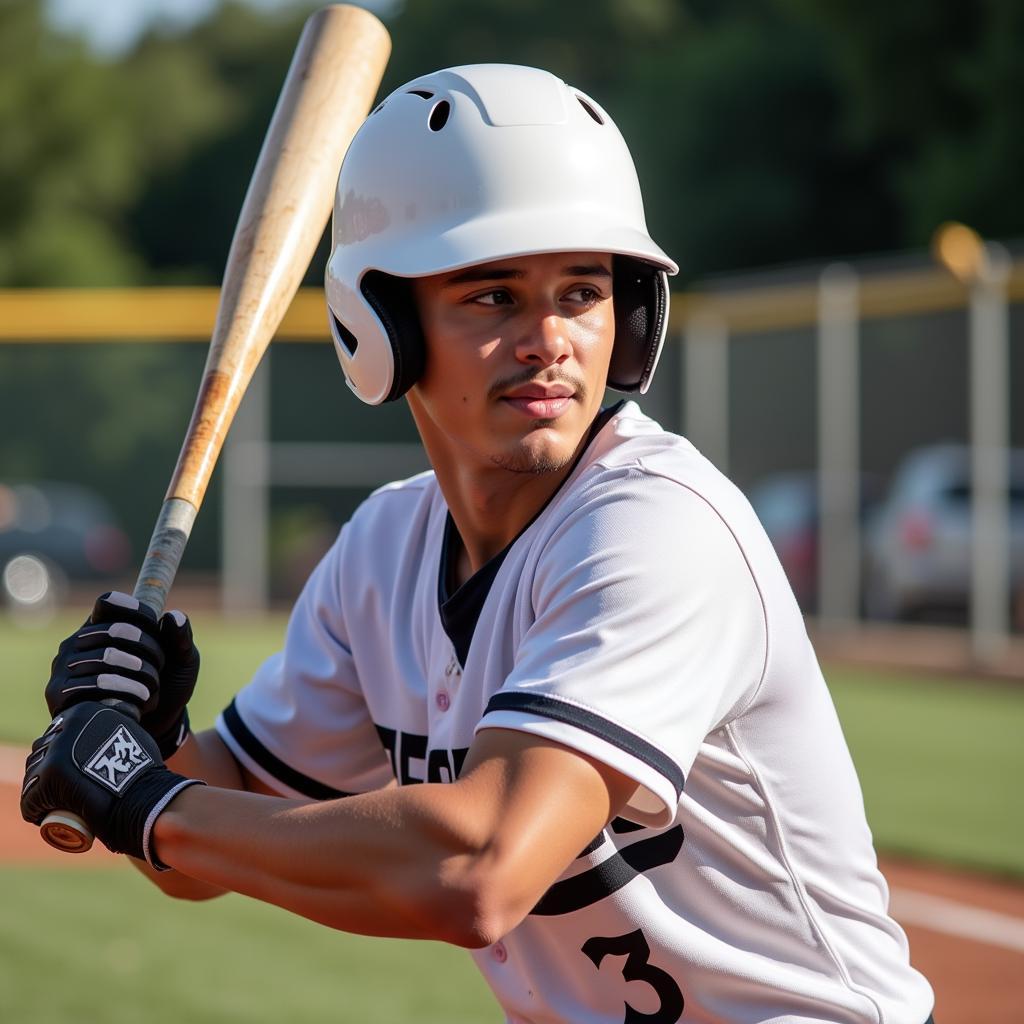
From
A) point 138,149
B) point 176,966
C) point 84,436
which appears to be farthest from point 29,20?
point 176,966

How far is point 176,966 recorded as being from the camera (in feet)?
15.9

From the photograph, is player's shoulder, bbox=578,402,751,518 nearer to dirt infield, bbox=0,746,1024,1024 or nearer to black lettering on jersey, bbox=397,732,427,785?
black lettering on jersey, bbox=397,732,427,785

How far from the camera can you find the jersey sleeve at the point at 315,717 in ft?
8.63

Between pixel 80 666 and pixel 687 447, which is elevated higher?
pixel 687 447

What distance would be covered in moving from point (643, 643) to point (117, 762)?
666 mm

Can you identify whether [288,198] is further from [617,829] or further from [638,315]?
[617,829]

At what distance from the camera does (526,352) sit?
2.16m

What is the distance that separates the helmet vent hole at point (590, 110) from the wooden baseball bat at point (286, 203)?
0.79 metres

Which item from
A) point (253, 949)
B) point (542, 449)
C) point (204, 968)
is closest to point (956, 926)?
point (253, 949)

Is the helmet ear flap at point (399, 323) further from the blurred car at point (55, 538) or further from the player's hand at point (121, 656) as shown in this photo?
the blurred car at point (55, 538)

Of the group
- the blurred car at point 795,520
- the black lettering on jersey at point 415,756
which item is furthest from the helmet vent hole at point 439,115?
the blurred car at point 795,520

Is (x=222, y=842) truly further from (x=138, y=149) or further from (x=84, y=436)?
(x=138, y=149)

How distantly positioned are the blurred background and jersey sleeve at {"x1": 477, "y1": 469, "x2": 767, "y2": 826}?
107 inches

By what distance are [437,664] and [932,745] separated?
7257mm
